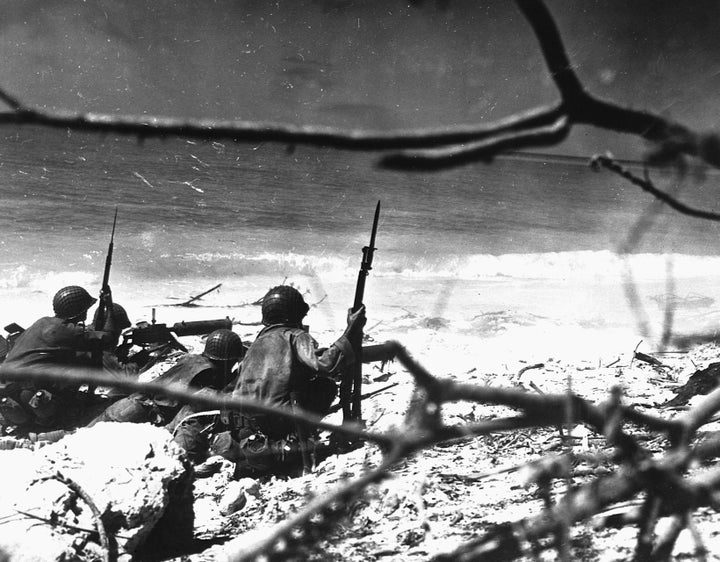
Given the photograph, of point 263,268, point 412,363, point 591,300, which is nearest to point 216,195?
point 263,268

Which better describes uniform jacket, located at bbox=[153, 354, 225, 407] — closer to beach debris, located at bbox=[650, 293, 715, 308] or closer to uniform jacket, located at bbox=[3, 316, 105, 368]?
uniform jacket, located at bbox=[3, 316, 105, 368]

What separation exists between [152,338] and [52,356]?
1.30 meters

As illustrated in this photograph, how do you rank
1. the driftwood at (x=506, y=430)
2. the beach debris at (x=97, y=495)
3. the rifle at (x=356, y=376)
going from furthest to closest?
the rifle at (x=356, y=376) → the beach debris at (x=97, y=495) → the driftwood at (x=506, y=430)

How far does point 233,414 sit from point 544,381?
2.80m

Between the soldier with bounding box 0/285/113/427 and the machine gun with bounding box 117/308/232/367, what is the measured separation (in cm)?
65

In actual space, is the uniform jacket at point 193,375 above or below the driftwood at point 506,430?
below

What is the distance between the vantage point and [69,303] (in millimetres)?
5699

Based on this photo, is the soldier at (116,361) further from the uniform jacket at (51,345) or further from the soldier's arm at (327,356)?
the soldier's arm at (327,356)

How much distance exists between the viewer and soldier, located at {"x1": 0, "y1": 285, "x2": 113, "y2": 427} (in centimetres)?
523

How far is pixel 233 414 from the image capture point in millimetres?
4730

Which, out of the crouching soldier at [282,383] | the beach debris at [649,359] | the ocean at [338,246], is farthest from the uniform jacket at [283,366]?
the beach debris at [649,359]

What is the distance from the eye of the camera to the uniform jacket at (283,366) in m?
4.51

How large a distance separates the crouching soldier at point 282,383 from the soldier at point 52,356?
1.76 meters

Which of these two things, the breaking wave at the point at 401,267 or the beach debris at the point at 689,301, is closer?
the beach debris at the point at 689,301
